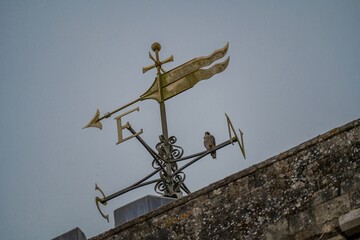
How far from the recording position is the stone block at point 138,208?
29.1 feet

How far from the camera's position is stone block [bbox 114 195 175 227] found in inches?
350

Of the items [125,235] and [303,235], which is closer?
[303,235]

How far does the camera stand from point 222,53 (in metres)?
10.4

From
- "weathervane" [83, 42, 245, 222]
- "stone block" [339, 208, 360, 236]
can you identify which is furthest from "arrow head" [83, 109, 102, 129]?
"stone block" [339, 208, 360, 236]

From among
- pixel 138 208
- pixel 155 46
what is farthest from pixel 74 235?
pixel 155 46

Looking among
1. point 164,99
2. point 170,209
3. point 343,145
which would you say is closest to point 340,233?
point 343,145

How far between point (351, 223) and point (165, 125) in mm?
3723

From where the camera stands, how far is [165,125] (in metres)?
10.2

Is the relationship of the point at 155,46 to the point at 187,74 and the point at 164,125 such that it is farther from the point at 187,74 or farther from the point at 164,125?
the point at 164,125

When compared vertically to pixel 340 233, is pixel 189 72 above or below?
above

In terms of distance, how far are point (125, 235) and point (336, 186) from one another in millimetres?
2374

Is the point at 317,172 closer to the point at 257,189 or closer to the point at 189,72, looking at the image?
the point at 257,189

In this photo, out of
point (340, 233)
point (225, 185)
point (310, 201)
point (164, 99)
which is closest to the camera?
point (340, 233)

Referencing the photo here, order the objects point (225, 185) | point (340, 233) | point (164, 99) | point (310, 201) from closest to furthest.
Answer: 1. point (340, 233)
2. point (310, 201)
3. point (225, 185)
4. point (164, 99)
